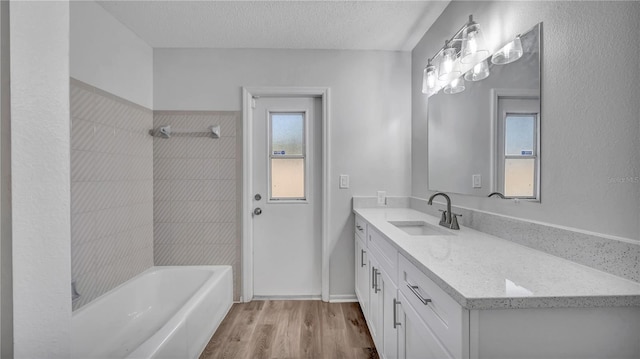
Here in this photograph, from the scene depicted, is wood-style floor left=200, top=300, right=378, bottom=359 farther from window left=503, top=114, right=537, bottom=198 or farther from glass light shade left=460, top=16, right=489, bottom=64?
glass light shade left=460, top=16, right=489, bottom=64

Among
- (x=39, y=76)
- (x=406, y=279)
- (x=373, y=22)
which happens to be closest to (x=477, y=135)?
(x=406, y=279)

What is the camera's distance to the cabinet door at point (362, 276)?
1876 millimetres

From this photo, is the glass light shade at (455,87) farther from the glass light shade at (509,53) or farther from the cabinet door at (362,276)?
the cabinet door at (362,276)

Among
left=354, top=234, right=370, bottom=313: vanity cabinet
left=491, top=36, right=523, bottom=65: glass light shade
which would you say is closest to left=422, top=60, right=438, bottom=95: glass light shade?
left=491, top=36, right=523, bottom=65: glass light shade

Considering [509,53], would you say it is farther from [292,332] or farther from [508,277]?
[292,332]

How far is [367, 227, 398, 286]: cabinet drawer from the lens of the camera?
1236 mm

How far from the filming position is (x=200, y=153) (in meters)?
2.26

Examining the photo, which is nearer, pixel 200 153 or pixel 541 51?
pixel 541 51

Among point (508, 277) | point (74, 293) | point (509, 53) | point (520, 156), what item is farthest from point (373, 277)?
point (74, 293)

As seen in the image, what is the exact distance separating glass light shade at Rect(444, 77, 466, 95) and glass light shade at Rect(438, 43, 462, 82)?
1.4 inches

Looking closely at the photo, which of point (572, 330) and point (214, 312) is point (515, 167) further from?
point (214, 312)

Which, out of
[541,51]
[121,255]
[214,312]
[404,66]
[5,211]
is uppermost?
[404,66]

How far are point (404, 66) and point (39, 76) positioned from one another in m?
2.42

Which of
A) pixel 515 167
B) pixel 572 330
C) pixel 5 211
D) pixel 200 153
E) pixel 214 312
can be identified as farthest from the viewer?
pixel 200 153
